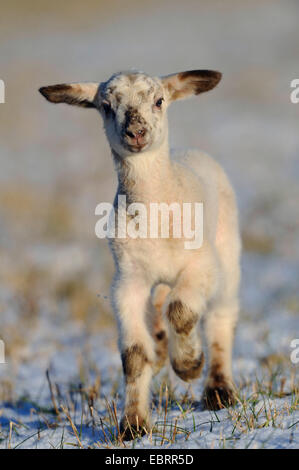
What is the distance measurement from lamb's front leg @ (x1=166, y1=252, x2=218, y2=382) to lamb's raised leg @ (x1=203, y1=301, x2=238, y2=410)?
0.36 metres

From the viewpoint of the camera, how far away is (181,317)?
491cm

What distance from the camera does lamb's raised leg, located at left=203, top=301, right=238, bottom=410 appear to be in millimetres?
5410

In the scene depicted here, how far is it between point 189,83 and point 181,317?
6.32ft

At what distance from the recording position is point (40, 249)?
43.6ft

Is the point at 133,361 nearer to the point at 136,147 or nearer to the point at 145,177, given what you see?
the point at 145,177

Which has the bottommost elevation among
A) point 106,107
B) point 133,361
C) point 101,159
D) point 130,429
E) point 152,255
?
point 130,429

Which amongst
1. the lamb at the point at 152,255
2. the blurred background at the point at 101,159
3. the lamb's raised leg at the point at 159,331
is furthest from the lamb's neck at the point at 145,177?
the blurred background at the point at 101,159

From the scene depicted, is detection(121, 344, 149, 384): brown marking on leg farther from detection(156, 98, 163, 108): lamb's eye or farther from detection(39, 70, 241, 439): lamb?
detection(156, 98, 163, 108): lamb's eye

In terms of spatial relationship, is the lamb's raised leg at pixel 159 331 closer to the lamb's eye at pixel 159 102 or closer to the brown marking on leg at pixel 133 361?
the brown marking on leg at pixel 133 361

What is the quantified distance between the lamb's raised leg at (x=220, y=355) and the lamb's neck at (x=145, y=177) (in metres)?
1.46

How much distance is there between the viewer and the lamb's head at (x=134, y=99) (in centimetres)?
495

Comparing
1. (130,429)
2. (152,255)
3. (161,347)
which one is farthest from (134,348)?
(161,347)

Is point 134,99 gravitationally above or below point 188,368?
above

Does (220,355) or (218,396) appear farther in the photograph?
(220,355)
